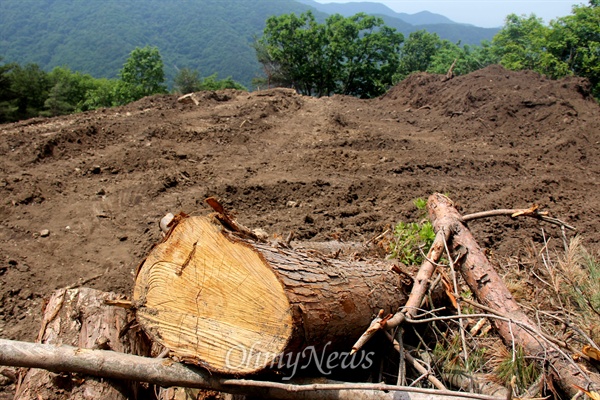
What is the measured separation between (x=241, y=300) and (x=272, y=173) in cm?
571

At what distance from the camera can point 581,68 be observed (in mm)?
20250

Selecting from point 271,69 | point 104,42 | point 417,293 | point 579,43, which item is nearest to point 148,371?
point 417,293

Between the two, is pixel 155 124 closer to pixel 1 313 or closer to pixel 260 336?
pixel 1 313

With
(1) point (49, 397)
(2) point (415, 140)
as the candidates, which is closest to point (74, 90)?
(2) point (415, 140)

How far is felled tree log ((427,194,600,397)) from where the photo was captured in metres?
2.06

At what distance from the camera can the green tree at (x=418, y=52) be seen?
3091 centimetres

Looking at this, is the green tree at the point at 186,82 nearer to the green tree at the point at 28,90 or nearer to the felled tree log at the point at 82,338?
the green tree at the point at 28,90

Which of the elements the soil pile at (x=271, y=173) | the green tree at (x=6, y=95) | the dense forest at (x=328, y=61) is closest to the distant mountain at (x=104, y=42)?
the dense forest at (x=328, y=61)

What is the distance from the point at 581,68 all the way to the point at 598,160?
48.0 feet

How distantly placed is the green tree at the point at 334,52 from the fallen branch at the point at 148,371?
93.8 feet

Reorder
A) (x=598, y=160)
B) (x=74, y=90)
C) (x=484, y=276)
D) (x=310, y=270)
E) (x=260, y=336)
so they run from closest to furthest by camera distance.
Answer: (x=260, y=336), (x=310, y=270), (x=484, y=276), (x=598, y=160), (x=74, y=90)

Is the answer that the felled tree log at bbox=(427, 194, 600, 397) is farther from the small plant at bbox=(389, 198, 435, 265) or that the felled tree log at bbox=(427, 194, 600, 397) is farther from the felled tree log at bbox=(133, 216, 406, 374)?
the felled tree log at bbox=(133, 216, 406, 374)

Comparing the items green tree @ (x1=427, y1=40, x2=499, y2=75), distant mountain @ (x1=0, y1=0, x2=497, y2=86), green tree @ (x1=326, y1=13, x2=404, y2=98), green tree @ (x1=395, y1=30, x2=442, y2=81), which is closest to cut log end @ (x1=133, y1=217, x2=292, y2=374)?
green tree @ (x1=427, y1=40, x2=499, y2=75)

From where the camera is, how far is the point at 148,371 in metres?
2.08
